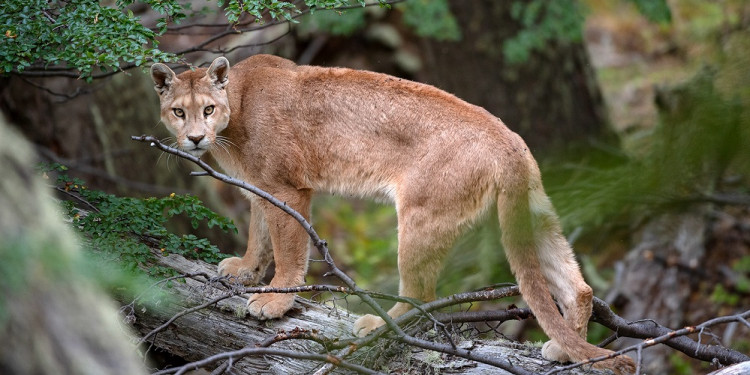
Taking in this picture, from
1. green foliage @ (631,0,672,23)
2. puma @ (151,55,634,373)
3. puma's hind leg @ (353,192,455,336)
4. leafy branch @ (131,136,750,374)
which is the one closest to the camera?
leafy branch @ (131,136,750,374)

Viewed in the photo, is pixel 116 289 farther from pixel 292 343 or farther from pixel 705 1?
pixel 705 1

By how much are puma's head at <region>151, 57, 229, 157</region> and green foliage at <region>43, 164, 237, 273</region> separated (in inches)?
17.2

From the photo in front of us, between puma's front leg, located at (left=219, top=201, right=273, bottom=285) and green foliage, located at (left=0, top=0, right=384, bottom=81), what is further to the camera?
puma's front leg, located at (left=219, top=201, right=273, bottom=285)

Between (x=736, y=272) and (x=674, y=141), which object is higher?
(x=674, y=141)

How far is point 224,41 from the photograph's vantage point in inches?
479

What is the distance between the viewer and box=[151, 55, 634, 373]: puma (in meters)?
5.17

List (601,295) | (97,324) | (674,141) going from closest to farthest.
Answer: (97,324)
(674,141)
(601,295)

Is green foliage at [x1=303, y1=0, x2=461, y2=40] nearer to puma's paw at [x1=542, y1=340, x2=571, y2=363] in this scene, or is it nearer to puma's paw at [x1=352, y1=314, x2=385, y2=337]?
puma's paw at [x1=352, y1=314, x2=385, y2=337]

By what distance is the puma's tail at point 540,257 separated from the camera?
4645 mm

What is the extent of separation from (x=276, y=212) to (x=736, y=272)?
648 centimetres

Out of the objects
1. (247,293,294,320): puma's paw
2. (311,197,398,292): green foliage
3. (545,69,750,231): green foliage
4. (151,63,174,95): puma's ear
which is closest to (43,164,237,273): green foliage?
(247,293,294,320): puma's paw

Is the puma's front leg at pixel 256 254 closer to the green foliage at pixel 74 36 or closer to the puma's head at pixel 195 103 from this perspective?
the puma's head at pixel 195 103

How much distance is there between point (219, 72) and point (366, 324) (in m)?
2.16

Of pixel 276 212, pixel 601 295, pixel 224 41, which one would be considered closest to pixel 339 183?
pixel 276 212
